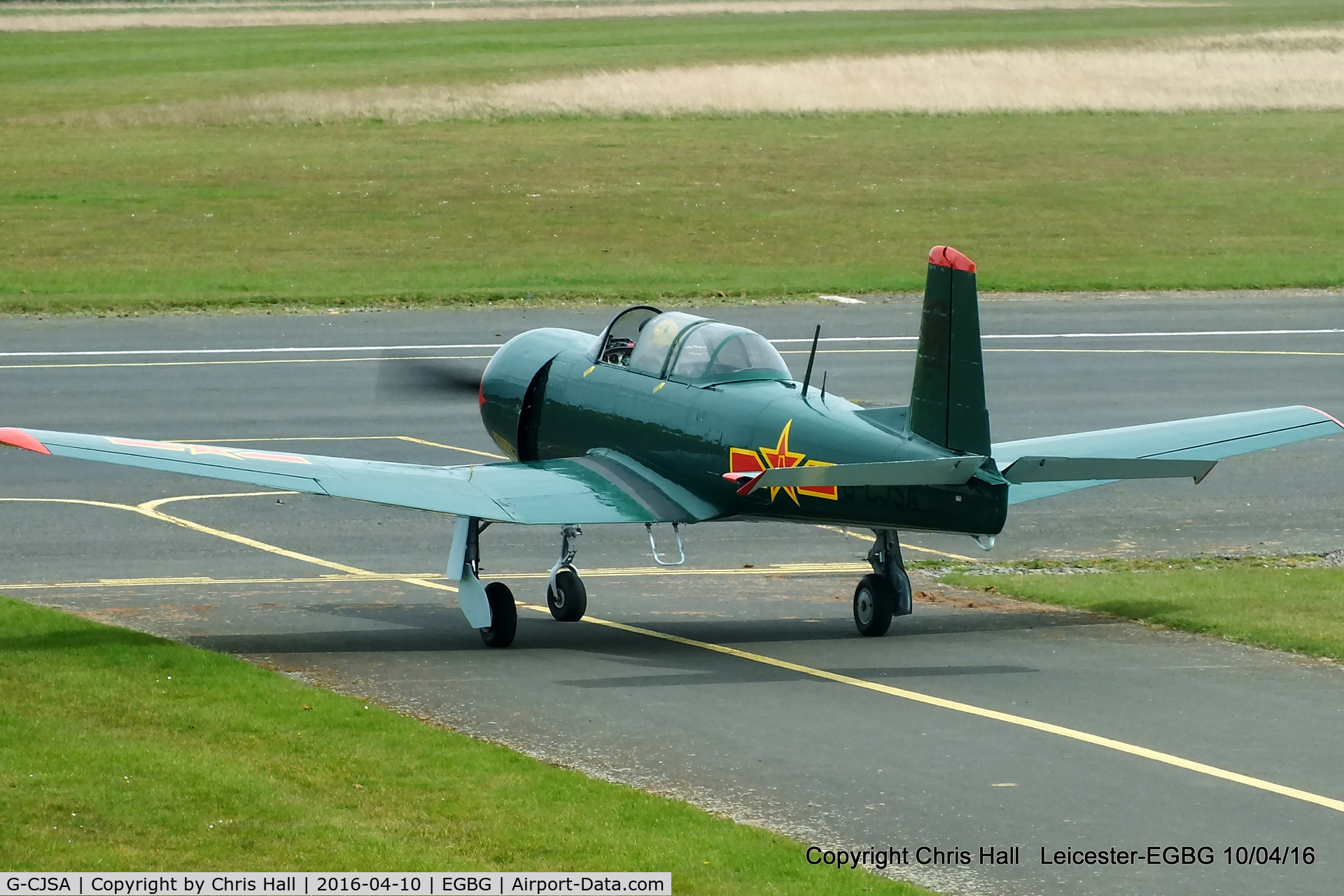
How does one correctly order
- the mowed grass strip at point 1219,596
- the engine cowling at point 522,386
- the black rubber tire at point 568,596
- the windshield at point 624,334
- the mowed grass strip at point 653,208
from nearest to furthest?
the mowed grass strip at point 1219,596 → the black rubber tire at point 568,596 → the windshield at point 624,334 → the engine cowling at point 522,386 → the mowed grass strip at point 653,208

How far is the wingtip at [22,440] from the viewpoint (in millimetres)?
16375

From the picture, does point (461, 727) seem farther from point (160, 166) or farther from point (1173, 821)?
point (160, 166)

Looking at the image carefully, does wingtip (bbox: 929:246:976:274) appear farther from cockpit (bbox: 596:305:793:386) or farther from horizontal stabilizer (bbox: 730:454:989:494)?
cockpit (bbox: 596:305:793:386)

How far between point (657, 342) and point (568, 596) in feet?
8.60

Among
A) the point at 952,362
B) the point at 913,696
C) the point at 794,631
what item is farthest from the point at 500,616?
the point at 952,362

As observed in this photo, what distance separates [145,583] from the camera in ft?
67.5

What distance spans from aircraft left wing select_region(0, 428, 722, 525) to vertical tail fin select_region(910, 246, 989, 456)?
2.78m

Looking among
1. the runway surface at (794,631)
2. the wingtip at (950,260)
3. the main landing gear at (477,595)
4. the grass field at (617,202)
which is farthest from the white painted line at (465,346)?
the wingtip at (950,260)

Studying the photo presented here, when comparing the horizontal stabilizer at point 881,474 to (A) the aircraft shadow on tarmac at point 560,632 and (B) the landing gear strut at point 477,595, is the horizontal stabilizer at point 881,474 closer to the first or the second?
(A) the aircraft shadow on tarmac at point 560,632

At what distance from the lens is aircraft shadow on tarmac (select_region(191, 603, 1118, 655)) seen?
17.7m

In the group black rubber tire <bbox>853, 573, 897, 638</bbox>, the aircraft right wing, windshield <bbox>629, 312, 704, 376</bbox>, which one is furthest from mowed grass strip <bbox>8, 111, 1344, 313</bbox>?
black rubber tire <bbox>853, 573, 897, 638</bbox>

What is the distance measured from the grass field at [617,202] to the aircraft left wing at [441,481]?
24035 millimetres

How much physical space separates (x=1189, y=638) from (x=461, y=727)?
23.4 feet

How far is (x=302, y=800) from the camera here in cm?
1210
